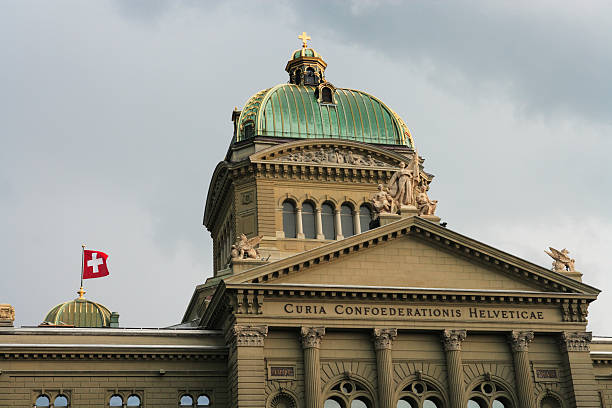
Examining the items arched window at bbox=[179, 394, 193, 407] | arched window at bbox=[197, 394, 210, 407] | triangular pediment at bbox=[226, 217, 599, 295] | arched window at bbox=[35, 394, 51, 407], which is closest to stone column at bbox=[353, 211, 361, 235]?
triangular pediment at bbox=[226, 217, 599, 295]

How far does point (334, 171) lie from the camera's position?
5531cm

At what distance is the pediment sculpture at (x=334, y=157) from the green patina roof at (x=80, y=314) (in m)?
24.9

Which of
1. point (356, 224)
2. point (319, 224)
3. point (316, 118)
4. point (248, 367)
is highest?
point (316, 118)

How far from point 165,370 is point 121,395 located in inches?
94.0

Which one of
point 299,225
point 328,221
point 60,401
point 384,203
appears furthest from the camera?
point 328,221

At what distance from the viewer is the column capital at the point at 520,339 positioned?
143 ft

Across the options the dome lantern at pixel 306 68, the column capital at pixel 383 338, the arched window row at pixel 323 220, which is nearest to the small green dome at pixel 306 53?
the dome lantern at pixel 306 68

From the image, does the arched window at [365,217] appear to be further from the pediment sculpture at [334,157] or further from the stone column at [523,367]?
the stone column at [523,367]

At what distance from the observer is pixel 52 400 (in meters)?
42.8

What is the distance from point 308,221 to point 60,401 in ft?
61.1

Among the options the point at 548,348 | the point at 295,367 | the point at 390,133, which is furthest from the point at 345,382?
the point at 390,133

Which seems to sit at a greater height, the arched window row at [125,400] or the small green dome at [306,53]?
the small green dome at [306,53]

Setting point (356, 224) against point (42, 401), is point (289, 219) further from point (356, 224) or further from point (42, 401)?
point (42, 401)

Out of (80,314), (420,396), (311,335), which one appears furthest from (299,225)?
(80,314)
